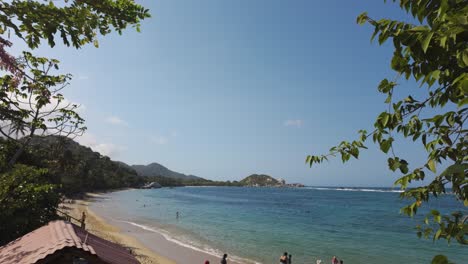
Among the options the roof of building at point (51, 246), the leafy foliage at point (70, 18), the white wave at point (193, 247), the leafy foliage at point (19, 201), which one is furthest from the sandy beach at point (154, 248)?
the leafy foliage at point (70, 18)

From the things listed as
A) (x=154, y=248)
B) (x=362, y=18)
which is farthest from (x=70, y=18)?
(x=154, y=248)

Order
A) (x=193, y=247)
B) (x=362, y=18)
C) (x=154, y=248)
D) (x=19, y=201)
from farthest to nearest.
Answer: (x=193, y=247) < (x=154, y=248) < (x=19, y=201) < (x=362, y=18)

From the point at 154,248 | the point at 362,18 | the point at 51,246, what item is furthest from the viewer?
the point at 154,248

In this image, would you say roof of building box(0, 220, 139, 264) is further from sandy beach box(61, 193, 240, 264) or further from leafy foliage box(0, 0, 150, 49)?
sandy beach box(61, 193, 240, 264)

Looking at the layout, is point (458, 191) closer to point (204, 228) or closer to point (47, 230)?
point (47, 230)

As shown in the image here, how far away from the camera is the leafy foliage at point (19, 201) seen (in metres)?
9.00

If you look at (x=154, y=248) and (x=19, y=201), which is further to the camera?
(x=154, y=248)

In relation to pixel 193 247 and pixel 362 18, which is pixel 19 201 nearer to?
pixel 362 18

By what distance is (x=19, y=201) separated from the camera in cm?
959

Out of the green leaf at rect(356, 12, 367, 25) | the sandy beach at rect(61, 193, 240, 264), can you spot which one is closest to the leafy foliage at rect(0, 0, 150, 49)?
the green leaf at rect(356, 12, 367, 25)

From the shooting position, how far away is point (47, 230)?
6.58m

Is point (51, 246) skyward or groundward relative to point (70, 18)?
groundward

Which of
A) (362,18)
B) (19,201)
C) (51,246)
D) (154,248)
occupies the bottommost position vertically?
(154,248)

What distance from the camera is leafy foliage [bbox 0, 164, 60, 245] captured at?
29.5ft
